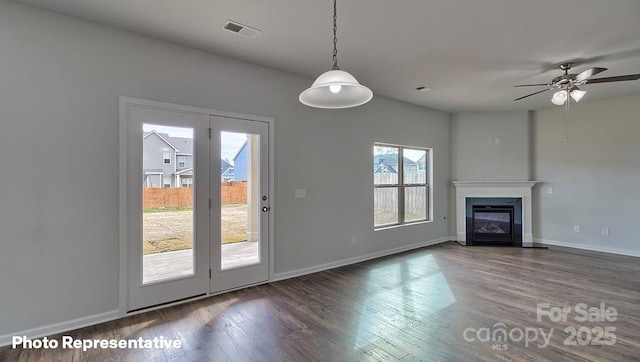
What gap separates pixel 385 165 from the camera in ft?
18.6

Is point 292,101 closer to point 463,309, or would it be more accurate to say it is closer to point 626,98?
point 463,309

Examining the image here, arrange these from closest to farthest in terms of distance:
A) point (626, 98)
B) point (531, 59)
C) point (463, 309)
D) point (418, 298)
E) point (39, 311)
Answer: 1. point (39, 311)
2. point (463, 309)
3. point (418, 298)
4. point (531, 59)
5. point (626, 98)

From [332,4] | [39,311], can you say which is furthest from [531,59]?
[39,311]

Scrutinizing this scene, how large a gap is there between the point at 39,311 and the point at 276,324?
6.73 feet

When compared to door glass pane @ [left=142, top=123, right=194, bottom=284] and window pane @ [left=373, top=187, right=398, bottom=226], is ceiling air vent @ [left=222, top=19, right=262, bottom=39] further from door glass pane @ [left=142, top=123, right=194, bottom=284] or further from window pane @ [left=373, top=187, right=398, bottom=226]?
window pane @ [left=373, top=187, right=398, bottom=226]

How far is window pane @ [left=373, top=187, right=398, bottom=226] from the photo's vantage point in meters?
5.41

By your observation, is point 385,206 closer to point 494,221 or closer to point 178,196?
point 494,221

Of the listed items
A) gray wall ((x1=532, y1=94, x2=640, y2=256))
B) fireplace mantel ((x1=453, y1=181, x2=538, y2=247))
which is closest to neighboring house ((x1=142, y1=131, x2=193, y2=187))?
fireplace mantel ((x1=453, y1=181, x2=538, y2=247))

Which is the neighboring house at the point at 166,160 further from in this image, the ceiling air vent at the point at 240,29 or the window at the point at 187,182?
the ceiling air vent at the point at 240,29

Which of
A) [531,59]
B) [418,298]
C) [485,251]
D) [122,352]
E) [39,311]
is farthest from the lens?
[485,251]

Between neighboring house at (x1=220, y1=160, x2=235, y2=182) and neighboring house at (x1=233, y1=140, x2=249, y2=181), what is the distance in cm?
5

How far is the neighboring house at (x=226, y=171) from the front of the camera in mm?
3570

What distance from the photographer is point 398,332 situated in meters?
2.64

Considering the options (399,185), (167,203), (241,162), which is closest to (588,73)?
(399,185)
